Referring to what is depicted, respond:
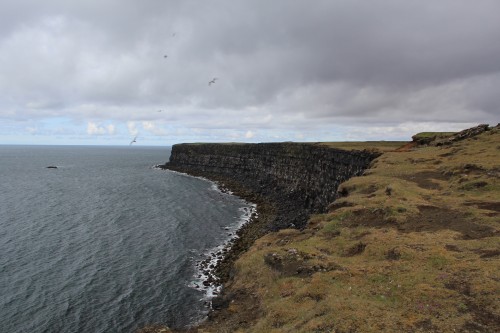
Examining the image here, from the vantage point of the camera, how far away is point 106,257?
177 ft

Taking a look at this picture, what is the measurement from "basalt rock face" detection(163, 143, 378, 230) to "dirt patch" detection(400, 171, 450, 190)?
1840cm

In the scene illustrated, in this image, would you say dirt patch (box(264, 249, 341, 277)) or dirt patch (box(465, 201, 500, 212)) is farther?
dirt patch (box(465, 201, 500, 212))

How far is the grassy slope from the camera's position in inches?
694

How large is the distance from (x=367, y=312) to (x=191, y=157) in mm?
171777

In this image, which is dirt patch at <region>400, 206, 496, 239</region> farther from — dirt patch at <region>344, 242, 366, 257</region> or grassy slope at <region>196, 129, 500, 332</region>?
dirt patch at <region>344, 242, 366, 257</region>

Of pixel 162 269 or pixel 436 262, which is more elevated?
pixel 436 262

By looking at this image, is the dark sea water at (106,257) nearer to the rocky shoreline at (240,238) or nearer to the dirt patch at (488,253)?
the rocky shoreline at (240,238)

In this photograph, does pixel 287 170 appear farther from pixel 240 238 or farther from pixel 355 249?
pixel 355 249

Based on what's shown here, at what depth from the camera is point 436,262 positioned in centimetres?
2228

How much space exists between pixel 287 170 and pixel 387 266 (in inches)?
3483

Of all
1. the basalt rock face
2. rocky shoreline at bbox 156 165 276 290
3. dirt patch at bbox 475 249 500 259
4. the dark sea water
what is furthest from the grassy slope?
the basalt rock face

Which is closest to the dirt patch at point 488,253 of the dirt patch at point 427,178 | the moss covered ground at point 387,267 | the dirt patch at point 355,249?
the moss covered ground at point 387,267

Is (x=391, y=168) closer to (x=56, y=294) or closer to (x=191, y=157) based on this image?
(x=56, y=294)

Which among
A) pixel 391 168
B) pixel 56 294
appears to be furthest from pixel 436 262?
pixel 56 294
